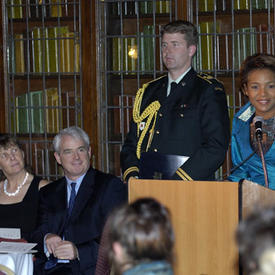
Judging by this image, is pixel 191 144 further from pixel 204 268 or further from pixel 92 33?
pixel 92 33

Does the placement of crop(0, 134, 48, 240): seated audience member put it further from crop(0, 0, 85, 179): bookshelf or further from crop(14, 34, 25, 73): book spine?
crop(14, 34, 25, 73): book spine

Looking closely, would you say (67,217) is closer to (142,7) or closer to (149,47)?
(149,47)

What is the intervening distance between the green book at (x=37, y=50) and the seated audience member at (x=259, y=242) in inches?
151

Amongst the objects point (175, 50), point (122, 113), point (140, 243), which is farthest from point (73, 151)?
point (140, 243)

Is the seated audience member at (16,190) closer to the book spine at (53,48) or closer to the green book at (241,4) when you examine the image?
the book spine at (53,48)

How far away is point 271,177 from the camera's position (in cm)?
280

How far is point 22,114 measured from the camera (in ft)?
15.4

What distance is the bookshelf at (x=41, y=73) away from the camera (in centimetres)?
457

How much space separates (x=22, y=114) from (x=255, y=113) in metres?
2.31

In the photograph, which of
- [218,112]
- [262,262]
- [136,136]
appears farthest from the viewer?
[136,136]

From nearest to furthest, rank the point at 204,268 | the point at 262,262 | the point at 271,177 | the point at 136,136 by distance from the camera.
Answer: the point at 262,262 → the point at 204,268 → the point at 271,177 → the point at 136,136

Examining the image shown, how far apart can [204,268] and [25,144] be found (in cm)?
259

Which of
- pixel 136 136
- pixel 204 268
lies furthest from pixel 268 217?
pixel 136 136

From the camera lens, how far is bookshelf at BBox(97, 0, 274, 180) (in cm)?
420
